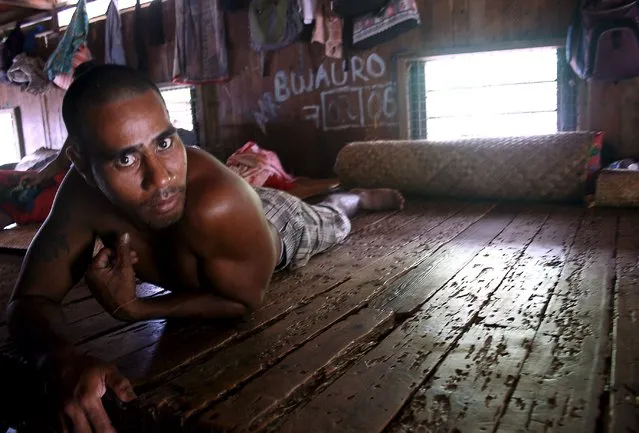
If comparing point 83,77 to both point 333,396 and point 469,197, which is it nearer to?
point 333,396

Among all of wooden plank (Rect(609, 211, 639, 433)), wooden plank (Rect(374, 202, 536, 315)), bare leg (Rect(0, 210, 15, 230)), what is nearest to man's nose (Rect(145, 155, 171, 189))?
wooden plank (Rect(374, 202, 536, 315))

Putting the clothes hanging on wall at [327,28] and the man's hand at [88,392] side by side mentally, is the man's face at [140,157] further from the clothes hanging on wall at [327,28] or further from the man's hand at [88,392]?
the clothes hanging on wall at [327,28]

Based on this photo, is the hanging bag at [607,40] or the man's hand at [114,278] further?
the hanging bag at [607,40]

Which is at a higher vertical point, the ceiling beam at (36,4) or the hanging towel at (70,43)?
the ceiling beam at (36,4)

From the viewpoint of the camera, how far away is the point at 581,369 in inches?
47.5

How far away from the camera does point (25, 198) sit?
3854mm

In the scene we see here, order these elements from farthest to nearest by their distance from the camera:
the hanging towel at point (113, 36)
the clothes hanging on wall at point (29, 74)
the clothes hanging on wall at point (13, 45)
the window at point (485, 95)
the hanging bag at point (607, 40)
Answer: the clothes hanging on wall at point (13, 45) → the clothes hanging on wall at point (29, 74) → the hanging towel at point (113, 36) → the window at point (485, 95) → the hanging bag at point (607, 40)

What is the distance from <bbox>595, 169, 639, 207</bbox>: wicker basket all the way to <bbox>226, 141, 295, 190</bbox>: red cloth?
2819mm

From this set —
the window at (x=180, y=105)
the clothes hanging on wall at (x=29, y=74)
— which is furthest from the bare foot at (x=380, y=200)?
the clothes hanging on wall at (x=29, y=74)

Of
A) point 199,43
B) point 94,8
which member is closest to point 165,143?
point 199,43

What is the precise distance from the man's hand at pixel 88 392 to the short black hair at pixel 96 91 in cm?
57

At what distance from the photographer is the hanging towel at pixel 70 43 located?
22.0 feet

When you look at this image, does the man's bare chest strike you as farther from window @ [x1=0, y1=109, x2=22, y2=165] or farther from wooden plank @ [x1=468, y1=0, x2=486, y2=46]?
window @ [x1=0, y1=109, x2=22, y2=165]

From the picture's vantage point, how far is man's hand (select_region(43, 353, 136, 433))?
117cm
